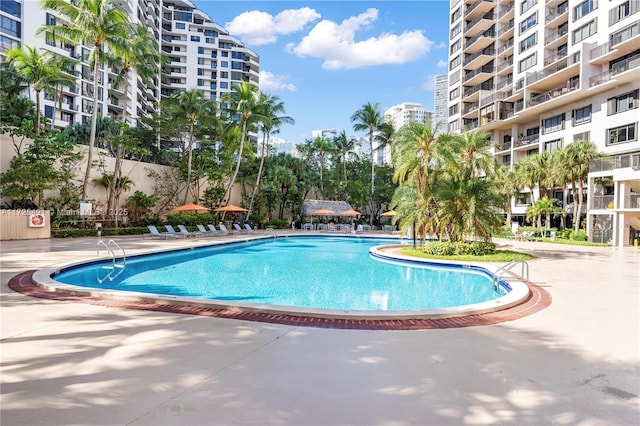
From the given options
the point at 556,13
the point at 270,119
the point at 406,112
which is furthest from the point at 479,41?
the point at 406,112

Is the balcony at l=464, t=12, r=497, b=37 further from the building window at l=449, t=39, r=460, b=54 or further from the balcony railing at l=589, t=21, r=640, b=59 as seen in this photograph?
the balcony railing at l=589, t=21, r=640, b=59

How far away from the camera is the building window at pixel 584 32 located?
30.5 metres

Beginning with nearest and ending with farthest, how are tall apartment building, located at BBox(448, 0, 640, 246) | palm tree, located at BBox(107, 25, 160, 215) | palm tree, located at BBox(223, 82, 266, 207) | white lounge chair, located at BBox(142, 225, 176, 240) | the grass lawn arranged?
1. the grass lawn
2. white lounge chair, located at BBox(142, 225, 176, 240)
3. palm tree, located at BBox(107, 25, 160, 215)
4. tall apartment building, located at BBox(448, 0, 640, 246)
5. palm tree, located at BBox(223, 82, 266, 207)

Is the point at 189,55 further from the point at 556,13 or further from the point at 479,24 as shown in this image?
the point at 556,13

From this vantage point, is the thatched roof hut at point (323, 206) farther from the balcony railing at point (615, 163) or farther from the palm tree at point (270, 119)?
the balcony railing at point (615, 163)

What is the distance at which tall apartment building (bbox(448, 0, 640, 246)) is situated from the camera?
1083 inches

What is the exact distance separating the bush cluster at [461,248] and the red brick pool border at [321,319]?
8401mm

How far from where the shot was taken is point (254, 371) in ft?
14.1

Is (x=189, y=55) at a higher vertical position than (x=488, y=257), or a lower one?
higher

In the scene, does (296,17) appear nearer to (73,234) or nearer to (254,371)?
(73,234)

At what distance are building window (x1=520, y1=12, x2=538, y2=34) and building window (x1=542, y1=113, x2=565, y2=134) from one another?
9867 millimetres

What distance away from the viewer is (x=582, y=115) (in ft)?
103

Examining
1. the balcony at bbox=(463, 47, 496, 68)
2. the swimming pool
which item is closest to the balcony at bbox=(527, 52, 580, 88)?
the balcony at bbox=(463, 47, 496, 68)

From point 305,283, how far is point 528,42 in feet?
125
